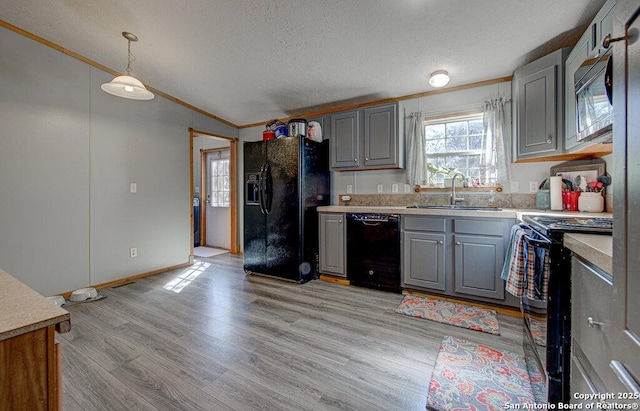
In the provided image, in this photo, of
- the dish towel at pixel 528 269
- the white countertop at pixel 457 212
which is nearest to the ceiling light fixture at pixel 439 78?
the white countertop at pixel 457 212

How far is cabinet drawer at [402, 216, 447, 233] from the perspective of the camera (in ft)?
8.95

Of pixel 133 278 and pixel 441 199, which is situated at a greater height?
pixel 441 199

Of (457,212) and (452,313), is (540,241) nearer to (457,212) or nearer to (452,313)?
(457,212)

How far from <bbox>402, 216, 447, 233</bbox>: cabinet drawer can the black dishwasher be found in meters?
0.11

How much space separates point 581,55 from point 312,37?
2.01 meters

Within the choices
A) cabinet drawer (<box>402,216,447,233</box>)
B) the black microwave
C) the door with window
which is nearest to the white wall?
the door with window

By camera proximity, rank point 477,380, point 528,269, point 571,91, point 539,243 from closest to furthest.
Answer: point 539,243 → point 528,269 → point 477,380 → point 571,91

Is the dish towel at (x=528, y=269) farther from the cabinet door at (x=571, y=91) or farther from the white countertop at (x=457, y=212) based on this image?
the cabinet door at (x=571, y=91)

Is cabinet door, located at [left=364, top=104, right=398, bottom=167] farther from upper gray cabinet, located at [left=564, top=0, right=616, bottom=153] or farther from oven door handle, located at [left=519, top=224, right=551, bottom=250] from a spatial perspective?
oven door handle, located at [left=519, top=224, right=551, bottom=250]

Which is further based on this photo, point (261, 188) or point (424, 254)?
point (261, 188)

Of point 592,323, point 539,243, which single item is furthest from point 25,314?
point 539,243

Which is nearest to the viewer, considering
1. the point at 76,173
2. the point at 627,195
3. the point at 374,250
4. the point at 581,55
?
the point at 627,195

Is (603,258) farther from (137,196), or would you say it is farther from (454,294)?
(137,196)

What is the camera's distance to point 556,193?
2439 millimetres
